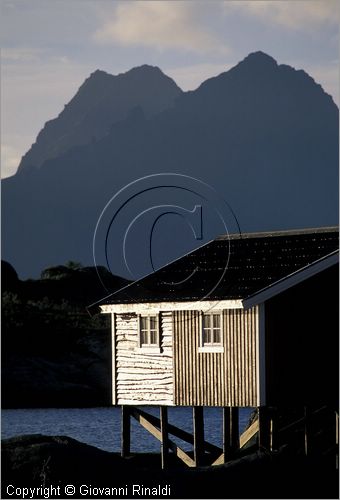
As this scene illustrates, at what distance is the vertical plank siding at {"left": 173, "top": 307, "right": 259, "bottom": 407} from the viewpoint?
3216 cm

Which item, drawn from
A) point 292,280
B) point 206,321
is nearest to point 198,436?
point 206,321

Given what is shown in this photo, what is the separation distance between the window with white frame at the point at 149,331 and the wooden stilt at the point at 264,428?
3.46 metres

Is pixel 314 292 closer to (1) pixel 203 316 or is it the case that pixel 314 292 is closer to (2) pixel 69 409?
(1) pixel 203 316

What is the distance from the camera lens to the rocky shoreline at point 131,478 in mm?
28984

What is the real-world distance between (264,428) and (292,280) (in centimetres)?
401

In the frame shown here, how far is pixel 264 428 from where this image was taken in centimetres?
3341

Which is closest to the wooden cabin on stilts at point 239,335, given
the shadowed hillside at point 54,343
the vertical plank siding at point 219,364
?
the vertical plank siding at point 219,364

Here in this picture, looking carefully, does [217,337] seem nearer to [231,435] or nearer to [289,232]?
[231,435]

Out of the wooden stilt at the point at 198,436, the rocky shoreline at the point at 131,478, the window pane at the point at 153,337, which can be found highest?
the window pane at the point at 153,337

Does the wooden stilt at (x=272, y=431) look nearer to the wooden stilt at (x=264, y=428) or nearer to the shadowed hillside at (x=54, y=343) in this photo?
the wooden stilt at (x=264, y=428)

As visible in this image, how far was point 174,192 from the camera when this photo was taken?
7859 inches

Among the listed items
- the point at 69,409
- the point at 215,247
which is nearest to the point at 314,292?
the point at 215,247

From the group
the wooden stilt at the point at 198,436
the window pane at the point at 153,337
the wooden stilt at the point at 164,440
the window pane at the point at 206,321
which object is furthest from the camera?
the wooden stilt at the point at 164,440

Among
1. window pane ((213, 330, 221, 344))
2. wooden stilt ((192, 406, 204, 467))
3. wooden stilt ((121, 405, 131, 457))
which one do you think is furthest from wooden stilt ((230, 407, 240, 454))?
wooden stilt ((121, 405, 131, 457))
